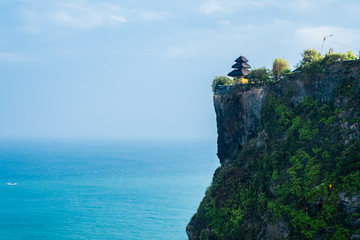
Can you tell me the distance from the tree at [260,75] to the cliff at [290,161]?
125 centimetres

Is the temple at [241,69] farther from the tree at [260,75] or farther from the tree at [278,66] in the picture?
the tree at [278,66]

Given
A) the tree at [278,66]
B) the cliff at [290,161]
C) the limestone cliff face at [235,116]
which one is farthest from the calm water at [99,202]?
the tree at [278,66]

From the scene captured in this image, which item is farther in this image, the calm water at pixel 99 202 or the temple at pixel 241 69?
the calm water at pixel 99 202

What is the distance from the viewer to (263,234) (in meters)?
31.4

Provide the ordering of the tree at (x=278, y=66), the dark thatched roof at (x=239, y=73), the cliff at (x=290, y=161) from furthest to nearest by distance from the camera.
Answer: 1. the dark thatched roof at (x=239, y=73)
2. the tree at (x=278, y=66)
3. the cliff at (x=290, y=161)

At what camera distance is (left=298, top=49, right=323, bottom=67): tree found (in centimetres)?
3731

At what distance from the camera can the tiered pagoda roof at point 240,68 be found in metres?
44.4

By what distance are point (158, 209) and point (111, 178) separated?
4390 centimetres

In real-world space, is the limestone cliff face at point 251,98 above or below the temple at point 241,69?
below

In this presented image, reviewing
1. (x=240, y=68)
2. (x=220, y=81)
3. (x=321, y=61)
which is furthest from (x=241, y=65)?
(x=321, y=61)

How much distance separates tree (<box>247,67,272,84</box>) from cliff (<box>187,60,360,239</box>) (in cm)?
125

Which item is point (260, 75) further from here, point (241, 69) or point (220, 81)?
point (220, 81)

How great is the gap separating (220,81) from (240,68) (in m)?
2.97

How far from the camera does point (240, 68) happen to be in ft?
148
